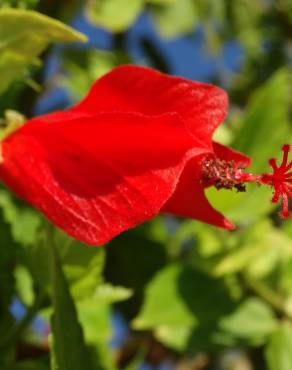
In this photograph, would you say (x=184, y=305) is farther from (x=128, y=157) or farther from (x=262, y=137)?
(x=128, y=157)

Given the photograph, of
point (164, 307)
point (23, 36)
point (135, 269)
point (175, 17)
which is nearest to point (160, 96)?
point (23, 36)

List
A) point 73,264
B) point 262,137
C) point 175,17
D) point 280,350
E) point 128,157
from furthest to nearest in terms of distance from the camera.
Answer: point 175,17 → point 262,137 → point 280,350 → point 73,264 → point 128,157

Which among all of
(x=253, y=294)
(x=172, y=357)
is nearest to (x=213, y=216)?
(x=253, y=294)

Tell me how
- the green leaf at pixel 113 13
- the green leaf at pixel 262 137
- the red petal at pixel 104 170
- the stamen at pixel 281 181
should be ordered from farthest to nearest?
the green leaf at pixel 113 13
the green leaf at pixel 262 137
the stamen at pixel 281 181
the red petal at pixel 104 170

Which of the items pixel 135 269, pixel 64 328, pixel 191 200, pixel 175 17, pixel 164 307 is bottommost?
pixel 135 269

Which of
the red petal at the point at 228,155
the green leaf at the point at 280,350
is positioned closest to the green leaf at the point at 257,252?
the green leaf at the point at 280,350

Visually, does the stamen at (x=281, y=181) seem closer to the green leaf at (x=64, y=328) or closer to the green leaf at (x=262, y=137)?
the green leaf at (x=64, y=328)

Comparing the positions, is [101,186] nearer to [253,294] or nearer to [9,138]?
[9,138]
